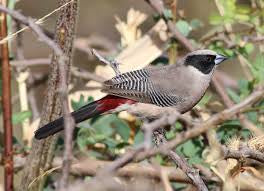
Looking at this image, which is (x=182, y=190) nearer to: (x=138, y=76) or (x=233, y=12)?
(x=138, y=76)

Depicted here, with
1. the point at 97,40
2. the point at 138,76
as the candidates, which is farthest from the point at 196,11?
the point at 138,76

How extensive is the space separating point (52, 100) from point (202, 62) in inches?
48.8

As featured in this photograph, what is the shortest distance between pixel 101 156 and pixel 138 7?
13.7ft

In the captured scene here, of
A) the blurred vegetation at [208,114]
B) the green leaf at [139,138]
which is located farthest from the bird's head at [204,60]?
the green leaf at [139,138]

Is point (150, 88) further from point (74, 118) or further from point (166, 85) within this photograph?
point (74, 118)

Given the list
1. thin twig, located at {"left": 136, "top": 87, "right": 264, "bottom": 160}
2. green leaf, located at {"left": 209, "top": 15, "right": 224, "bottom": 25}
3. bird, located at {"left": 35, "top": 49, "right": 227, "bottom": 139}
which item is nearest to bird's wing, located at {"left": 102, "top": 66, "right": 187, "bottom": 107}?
bird, located at {"left": 35, "top": 49, "right": 227, "bottom": 139}

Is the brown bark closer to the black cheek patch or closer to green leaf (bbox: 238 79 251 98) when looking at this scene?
the black cheek patch

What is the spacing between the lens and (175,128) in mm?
4387

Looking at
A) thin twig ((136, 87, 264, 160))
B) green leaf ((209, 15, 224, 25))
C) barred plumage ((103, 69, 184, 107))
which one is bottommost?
thin twig ((136, 87, 264, 160))

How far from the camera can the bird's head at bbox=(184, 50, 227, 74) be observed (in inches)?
173

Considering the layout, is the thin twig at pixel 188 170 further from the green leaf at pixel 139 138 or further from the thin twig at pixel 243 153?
the green leaf at pixel 139 138

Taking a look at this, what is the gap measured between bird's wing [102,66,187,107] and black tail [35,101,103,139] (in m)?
0.18

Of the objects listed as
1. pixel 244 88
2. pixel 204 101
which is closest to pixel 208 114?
pixel 204 101

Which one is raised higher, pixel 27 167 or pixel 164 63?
pixel 164 63
